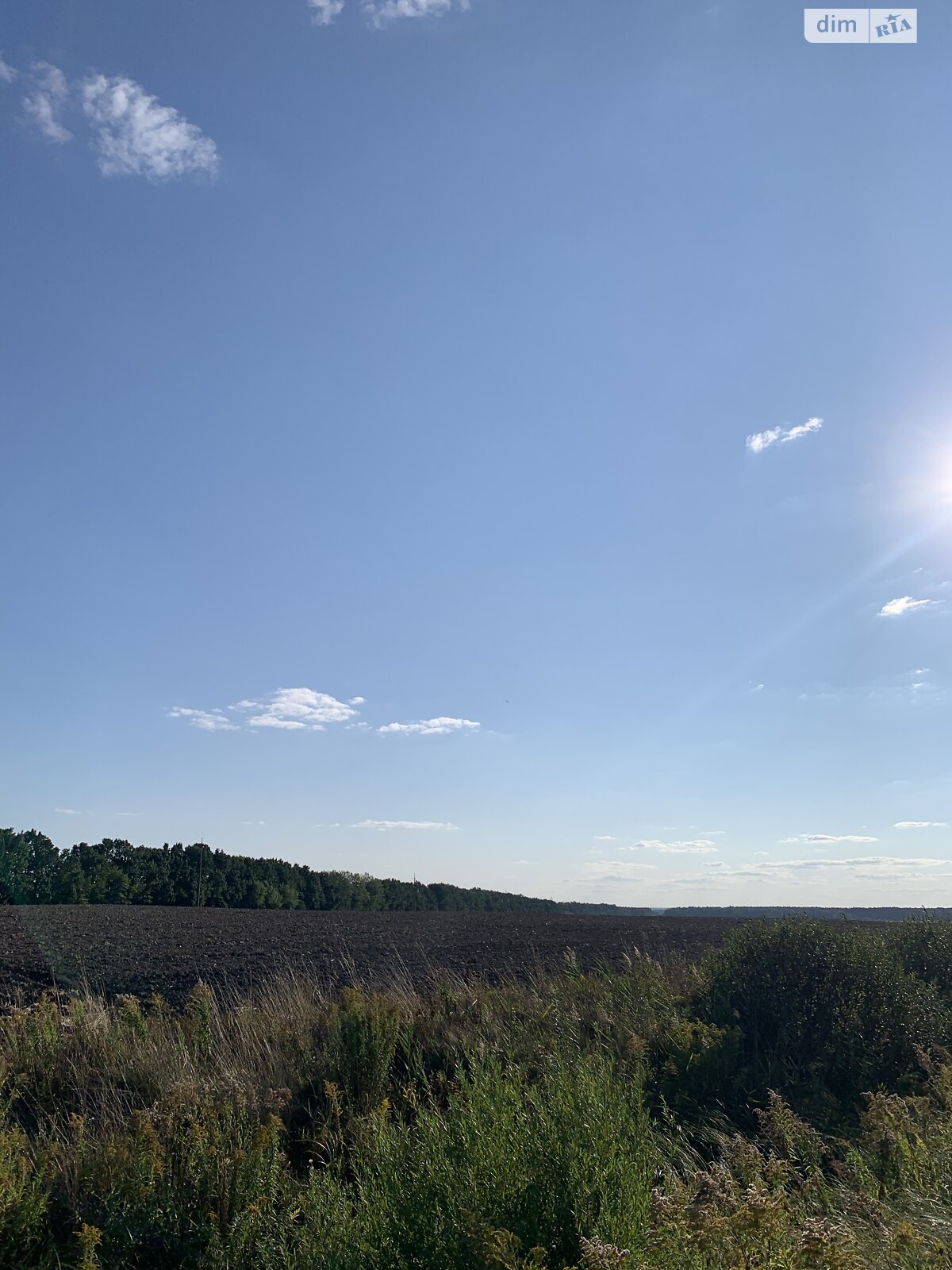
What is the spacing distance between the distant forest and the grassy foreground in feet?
151

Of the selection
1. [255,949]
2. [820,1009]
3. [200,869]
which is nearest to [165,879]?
[200,869]

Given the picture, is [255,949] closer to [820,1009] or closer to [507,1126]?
[820,1009]

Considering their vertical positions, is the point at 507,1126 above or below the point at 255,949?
above

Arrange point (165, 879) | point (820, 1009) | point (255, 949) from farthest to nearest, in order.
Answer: point (165, 879), point (255, 949), point (820, 1009)

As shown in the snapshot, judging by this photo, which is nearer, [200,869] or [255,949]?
[255,949]

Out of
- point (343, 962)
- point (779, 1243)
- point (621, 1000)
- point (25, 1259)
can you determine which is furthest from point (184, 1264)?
point (343, 962)

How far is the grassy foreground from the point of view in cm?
373

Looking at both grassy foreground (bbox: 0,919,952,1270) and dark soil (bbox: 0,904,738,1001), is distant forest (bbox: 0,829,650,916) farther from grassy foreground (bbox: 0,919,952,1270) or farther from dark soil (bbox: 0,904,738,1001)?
grassy foreground (bbox: 0,919,952,1270)

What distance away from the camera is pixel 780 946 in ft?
34.8

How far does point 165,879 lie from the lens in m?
56.4

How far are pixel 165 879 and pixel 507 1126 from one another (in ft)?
189

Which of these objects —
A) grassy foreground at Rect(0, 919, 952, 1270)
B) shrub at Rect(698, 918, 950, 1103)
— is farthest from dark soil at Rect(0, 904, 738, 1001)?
shrub at Rect(698, 918, 950, 1103)

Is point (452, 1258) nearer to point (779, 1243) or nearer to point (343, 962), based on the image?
point (779, 1243)

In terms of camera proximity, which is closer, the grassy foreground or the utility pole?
the grassy foreground
